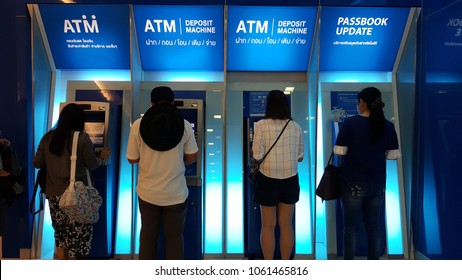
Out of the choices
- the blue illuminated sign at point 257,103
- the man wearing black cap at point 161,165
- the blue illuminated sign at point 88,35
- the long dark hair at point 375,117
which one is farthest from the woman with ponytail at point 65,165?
the long dark hair at point 375,117

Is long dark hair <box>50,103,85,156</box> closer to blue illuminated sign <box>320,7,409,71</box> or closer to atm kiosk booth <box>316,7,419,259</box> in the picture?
atm kiosk booth <box>316,7,419,259</box>

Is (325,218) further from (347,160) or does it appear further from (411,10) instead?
(411,10)

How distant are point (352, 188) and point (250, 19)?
6.19ft

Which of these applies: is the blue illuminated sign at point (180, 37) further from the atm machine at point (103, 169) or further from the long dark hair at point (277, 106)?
the long dark hair at point (277, 106)

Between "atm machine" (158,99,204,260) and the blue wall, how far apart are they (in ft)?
3.10

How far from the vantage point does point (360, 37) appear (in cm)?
364

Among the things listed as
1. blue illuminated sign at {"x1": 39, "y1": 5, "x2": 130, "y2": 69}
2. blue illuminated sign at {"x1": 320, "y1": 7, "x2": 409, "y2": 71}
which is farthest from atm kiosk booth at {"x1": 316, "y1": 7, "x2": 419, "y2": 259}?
blue illuminated sign at {"x1": 39, "y1": 5, "x2": 130, "y2": 69}

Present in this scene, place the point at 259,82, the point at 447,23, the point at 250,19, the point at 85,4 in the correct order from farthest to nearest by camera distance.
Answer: the point at 259,82 → the point at 250,19 → the point at 85,4 → the point at 447,23

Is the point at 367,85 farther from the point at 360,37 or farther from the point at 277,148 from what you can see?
the point at 277,148

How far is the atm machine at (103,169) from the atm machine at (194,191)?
52cm

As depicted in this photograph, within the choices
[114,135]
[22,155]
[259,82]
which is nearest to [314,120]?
[259,82]

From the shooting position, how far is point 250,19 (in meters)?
3.55

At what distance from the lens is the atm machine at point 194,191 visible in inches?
131

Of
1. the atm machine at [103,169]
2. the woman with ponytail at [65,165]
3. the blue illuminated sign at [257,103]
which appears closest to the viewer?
the woman with ponytail at [65,165]
